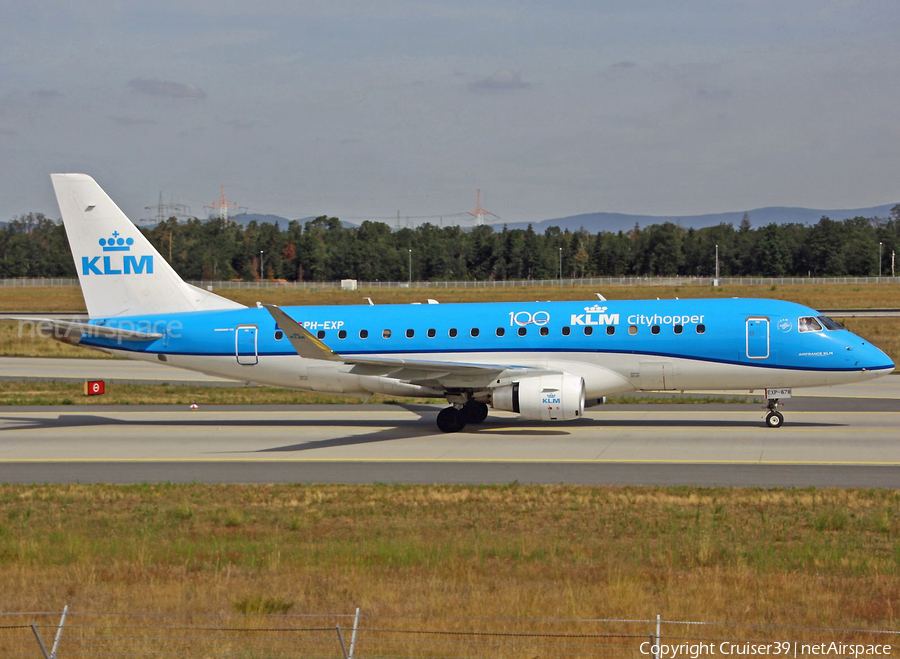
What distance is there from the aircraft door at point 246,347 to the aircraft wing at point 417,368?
337 centimetres

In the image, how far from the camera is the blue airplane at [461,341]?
2931 cm

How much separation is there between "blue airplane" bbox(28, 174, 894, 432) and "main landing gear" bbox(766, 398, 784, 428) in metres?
0.06

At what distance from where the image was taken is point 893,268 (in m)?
190

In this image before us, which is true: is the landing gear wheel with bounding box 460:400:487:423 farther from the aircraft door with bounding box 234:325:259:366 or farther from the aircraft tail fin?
the aircraft tail fin

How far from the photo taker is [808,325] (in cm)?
2986

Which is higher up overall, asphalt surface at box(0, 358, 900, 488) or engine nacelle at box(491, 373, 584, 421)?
engine nacelle at box(491, 373, 584, 421)

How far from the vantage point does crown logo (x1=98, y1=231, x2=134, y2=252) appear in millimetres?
Result: 33219

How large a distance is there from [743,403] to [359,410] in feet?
49.9

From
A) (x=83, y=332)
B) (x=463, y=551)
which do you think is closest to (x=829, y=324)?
(x=463, y=551)

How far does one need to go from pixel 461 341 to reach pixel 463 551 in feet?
51.4

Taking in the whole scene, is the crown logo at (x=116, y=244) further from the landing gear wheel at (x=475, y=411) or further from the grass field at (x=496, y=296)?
the grass field at (x=496, y=296)

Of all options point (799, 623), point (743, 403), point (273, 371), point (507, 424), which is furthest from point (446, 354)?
point (799, 623)

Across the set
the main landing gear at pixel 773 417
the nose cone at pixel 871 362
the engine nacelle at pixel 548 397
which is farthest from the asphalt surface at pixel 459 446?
the nose cone at pixel 871 362

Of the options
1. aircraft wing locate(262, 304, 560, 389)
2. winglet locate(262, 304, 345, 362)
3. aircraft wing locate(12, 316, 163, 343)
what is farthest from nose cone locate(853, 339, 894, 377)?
aircraft wing locate(12, 316, 163, 343)
